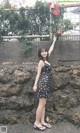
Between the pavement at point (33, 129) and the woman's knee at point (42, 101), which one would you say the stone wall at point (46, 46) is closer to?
the woman's knee at point (42, 101)

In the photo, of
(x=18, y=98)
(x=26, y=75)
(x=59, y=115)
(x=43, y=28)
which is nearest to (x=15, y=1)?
(x=43, y=28)

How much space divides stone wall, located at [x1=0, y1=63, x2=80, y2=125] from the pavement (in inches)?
5.1

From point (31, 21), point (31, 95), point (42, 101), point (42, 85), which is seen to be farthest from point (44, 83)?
point (31, 21)

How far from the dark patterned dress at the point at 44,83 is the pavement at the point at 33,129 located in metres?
0.72

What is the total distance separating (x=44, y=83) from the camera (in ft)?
22.4

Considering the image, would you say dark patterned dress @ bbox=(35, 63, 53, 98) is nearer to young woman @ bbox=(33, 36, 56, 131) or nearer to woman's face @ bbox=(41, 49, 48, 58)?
young woman @ bbox=(33, 36, 56, 131)

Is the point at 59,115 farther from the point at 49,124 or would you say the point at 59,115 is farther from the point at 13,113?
the point at 13,113

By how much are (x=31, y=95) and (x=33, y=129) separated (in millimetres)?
879

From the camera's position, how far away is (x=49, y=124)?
709cm

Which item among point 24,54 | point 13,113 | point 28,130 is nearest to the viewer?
point 28,130

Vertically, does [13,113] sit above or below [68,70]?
below

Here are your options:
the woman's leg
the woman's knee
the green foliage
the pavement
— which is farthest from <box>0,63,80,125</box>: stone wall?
the green foliage

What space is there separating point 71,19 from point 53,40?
2.31ft

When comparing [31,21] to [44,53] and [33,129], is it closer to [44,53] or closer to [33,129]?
[44,53]
